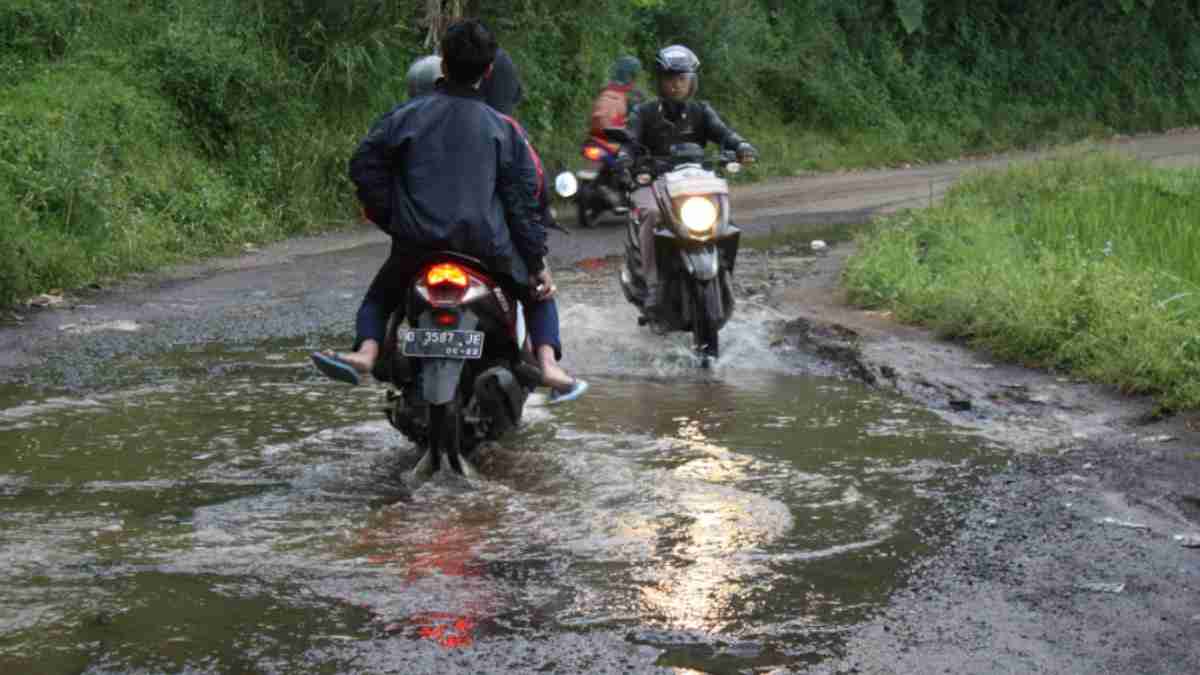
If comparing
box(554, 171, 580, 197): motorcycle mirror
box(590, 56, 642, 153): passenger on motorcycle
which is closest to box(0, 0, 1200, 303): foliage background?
box(590, 56, 642, 153): passenger on motorcycle

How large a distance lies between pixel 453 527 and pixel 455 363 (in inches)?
26.4

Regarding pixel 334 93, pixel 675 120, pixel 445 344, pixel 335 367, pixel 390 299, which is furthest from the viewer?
pixel 334 93

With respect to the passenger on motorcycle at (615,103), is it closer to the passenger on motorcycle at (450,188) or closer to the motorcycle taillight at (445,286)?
the passenger on motorcycle at (450,188)

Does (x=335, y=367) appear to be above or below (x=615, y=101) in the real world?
below

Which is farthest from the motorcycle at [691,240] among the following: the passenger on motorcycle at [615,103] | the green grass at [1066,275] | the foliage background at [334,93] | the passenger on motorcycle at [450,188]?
the passenger on motorcycle at [615,103]

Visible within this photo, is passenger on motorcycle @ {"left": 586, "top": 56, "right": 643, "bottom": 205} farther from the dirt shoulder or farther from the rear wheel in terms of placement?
the rear wheel

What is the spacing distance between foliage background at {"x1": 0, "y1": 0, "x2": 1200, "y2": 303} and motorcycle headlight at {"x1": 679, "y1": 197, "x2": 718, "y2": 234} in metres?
4.54

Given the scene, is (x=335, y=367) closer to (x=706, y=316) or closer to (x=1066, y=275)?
(x=706, y=316)

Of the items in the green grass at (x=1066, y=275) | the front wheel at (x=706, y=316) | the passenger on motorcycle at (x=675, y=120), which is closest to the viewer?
the green grass at (x=1066, y=275)

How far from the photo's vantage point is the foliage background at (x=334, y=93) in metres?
14.0

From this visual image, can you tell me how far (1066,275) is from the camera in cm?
1019

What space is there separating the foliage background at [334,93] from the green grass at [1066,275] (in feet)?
18.8

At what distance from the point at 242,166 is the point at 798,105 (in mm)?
12517

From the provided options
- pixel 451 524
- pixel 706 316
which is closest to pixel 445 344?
pixel 451 524
